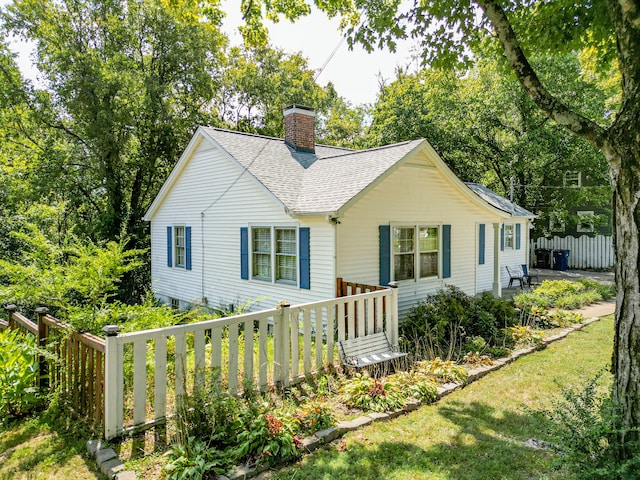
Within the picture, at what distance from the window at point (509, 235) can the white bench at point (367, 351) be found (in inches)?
458

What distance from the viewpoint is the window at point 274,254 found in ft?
32.6

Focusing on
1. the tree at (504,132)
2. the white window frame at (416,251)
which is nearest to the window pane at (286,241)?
the white window frame at (416,251)

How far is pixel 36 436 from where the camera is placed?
4.51 metres

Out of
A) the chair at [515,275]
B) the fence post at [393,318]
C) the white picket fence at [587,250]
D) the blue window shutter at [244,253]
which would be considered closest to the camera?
the fence post at [393,318]

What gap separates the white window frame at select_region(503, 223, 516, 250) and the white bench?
11.6 meters

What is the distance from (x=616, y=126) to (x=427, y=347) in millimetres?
5210

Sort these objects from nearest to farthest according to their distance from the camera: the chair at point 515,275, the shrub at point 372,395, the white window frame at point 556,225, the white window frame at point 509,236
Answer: the shrub at point 372,395 < the chair at point 515,275 < the white window frame at point 509,236 < the white window frame at point 556,225

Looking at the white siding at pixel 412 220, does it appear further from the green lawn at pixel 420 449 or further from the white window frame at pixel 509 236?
the green lawn at pixel 420 449

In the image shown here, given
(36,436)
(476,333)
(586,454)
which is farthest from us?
(476,333)

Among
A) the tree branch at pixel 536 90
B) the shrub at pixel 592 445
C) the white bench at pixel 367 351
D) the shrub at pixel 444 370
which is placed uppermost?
the tree branch at pixel 536 90

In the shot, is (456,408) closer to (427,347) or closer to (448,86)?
(427,347)

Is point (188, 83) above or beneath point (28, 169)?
above

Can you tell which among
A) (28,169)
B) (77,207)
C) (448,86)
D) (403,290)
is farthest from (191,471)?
(448,86)

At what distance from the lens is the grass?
3.79m
